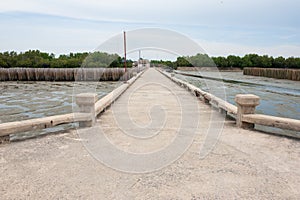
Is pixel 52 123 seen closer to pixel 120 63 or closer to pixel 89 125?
pixel 89 125

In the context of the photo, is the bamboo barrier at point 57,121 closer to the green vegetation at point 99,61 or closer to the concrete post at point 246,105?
the concrete post at point 246,105

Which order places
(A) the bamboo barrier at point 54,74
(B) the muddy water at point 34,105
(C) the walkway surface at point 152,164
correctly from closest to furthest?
Result: (C) the walkway surface at point 152,164 → (B) the muddy water at point 34,105 → (A) the bamboo barrier at point 54,74

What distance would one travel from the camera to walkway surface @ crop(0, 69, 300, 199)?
104 inches

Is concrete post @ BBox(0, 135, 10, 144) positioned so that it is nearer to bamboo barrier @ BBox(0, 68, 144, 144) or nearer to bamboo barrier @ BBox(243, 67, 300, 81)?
bamboo barrier @ BBox(0, 68, 144, 144)

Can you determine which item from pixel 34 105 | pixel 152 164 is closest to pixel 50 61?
pixel 34 105

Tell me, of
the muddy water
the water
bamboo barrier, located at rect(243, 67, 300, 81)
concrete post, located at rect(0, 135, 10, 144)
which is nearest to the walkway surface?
concrete post, located at rect(0, 135, 10, 144)

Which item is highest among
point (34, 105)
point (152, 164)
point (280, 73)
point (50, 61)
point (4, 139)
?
point (50, 61)

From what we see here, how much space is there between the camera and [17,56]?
61.6 metres

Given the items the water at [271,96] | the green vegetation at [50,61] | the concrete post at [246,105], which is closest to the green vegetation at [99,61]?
the green vegetation at [50,61]

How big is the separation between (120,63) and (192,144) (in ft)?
138

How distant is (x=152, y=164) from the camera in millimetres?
3346

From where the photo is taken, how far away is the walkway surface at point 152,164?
263 centimetres

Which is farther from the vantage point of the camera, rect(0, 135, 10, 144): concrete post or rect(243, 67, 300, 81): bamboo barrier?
rect(243, 67, 300, 81): bamboo barrier

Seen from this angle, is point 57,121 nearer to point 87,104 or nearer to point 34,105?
point 87,104
